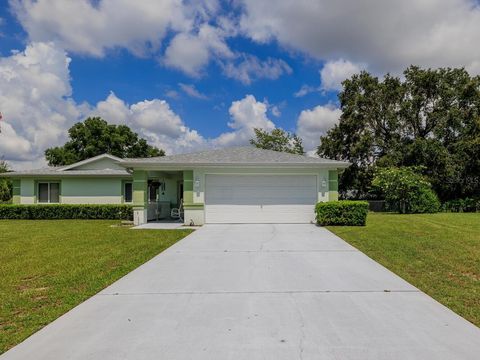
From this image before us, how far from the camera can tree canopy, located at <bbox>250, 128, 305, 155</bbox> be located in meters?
44.0

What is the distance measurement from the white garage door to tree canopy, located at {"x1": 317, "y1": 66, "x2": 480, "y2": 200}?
1354cm

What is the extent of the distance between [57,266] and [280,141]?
3874cm

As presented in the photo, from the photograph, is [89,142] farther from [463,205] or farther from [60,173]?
[463,205]

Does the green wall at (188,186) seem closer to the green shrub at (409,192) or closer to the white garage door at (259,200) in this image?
the white garage door at (259,200)

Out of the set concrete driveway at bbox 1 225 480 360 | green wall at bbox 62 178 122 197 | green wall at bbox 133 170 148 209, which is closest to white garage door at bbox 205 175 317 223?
green wall at bbox 133 170 148 209

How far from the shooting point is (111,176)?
2016cm

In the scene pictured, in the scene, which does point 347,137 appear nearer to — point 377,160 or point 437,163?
point 377,160

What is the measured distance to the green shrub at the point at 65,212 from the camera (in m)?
18.6

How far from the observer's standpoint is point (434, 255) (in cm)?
793

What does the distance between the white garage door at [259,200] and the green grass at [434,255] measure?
2.56m

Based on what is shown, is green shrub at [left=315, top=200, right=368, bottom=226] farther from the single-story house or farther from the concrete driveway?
the concrete driveway

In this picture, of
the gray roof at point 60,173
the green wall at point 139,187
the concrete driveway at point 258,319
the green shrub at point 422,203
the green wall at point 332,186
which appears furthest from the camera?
the green shrub at point 422,203

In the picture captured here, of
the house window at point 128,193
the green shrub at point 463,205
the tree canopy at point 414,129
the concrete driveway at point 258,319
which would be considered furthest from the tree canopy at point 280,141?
the concrete driveway at point 258,319

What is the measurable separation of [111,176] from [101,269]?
14.3 meters
